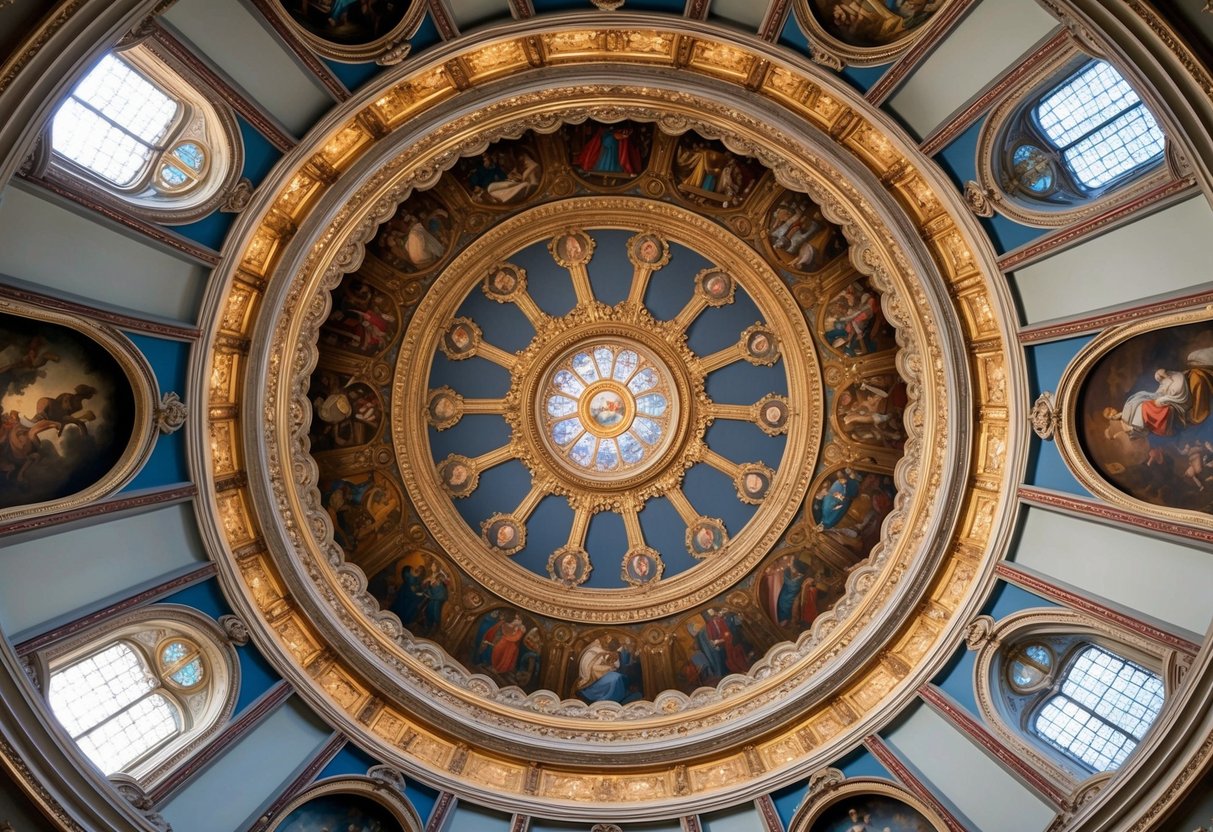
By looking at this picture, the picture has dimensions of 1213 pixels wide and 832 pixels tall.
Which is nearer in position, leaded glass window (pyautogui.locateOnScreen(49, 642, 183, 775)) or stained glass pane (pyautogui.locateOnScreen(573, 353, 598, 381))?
leaded glass window (pyautogui.locateOnScreen(49, 642, 183, 775))

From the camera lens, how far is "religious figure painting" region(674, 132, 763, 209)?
18.7m

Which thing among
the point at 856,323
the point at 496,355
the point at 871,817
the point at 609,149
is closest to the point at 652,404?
the point at 496,355

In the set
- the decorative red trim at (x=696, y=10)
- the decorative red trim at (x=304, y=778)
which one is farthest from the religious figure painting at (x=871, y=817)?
the decorative red trim at (x=696, y=10)

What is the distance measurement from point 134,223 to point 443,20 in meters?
6.04

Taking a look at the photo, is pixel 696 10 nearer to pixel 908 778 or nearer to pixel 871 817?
pixel 908 778

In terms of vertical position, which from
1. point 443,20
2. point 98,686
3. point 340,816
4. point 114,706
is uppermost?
point 443,20

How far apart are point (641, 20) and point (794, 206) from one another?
6.58 meters

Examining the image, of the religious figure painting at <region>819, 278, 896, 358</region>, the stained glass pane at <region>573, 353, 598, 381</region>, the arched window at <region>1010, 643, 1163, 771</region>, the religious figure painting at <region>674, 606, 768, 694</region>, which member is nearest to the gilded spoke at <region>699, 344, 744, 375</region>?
the religious figure painting at <region>819, 278, 896, 358</region>

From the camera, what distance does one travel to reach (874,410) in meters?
19.8

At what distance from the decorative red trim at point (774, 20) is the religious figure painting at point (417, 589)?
1482 centimetres

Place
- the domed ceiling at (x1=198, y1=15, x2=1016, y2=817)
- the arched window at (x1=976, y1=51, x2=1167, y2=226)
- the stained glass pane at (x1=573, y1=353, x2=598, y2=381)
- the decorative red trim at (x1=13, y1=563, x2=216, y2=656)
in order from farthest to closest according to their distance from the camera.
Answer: the stained glass pane at (x1=573, y1=353, x2=598, y2=381) < the domed ceiling at (x1=198, y1=15, x2=1016, y2=817) < the arched window at (x1=976, y1=51, x2=1167, y2=226) < the decorative red trim at (x1=13, y1=563, x2=216, y2=656)

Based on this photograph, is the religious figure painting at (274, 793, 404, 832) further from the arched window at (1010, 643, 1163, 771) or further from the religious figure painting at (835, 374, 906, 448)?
the religious figure painting at (835, 374, 906, 448)

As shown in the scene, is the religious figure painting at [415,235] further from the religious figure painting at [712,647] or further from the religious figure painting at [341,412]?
the religious figure painting at [712,647]

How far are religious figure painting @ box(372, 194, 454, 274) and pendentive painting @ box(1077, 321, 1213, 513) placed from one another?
563 inches
